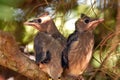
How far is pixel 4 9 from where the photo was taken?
380 millimetres

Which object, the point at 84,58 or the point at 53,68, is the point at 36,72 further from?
the point at 84,58

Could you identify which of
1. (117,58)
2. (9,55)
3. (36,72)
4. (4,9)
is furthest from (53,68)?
(4,9)

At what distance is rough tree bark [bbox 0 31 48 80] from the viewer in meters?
0.92

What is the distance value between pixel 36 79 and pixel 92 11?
1.51 ft

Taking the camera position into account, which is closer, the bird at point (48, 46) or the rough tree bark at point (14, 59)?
the rough tree bark at point (14, 59)

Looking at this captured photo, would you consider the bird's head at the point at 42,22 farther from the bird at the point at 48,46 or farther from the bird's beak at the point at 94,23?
the bird's beak at the point at 94,23

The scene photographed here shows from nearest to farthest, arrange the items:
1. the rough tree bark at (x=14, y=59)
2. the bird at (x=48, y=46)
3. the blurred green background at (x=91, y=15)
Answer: the rough tree bark at (x=14, y=59), the bird at (x=48, y=46), the blurred green background at (x=91, y=15)

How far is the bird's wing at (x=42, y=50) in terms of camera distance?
1089 millimetres

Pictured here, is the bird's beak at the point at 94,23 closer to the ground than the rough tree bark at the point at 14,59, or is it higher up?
higher up

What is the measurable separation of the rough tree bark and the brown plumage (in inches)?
4.3

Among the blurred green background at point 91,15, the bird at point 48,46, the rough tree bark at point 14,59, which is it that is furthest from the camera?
the blurred green background at point 91,15

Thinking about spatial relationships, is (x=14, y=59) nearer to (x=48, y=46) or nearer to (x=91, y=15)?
(x=48, y=46)

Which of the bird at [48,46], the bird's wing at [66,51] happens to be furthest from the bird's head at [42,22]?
the bird's wing at [66,51]

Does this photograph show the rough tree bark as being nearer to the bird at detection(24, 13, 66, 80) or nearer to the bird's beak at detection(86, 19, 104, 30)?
the bird at detection(24, 13, 66, 80)
